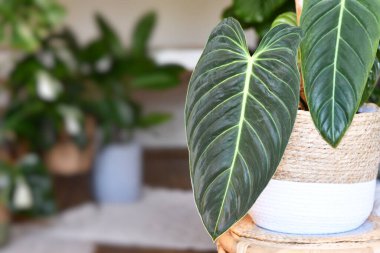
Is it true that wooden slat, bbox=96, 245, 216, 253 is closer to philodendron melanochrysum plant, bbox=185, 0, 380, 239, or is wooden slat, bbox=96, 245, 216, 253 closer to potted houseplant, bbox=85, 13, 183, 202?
potted houseplant, bbox=85, 13, 183, 202

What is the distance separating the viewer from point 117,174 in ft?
8.13

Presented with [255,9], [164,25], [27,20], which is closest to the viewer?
[255,9]

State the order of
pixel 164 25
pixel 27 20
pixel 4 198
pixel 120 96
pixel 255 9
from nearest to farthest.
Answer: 1. pixel 255 9
2. pixel 4 198
3. pixel 27 20
4. pixel 120 96
5. pixel 164 25

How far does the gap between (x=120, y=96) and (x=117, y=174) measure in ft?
1.09

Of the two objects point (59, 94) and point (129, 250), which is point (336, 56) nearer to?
point (129, 250)

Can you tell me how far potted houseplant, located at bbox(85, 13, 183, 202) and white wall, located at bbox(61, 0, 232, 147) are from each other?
0.67 m

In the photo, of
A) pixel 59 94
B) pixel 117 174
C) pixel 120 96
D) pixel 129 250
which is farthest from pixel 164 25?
pixel 129 250

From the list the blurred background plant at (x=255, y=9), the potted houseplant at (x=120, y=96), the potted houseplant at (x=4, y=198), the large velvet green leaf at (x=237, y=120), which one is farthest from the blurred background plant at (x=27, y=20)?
the large velvet green leaf at (x=237, y=120)

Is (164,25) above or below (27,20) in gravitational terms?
below

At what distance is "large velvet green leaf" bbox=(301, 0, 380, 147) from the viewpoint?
0.65 metres

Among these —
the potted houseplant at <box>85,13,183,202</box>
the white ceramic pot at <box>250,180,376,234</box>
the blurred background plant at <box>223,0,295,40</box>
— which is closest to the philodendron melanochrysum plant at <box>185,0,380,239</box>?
the white ceramic pot at <box>250,180,376,234</box>

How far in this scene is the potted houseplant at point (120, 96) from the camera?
2381 millimetres

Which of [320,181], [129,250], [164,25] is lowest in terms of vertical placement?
[129,250]

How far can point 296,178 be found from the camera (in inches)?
28.9
